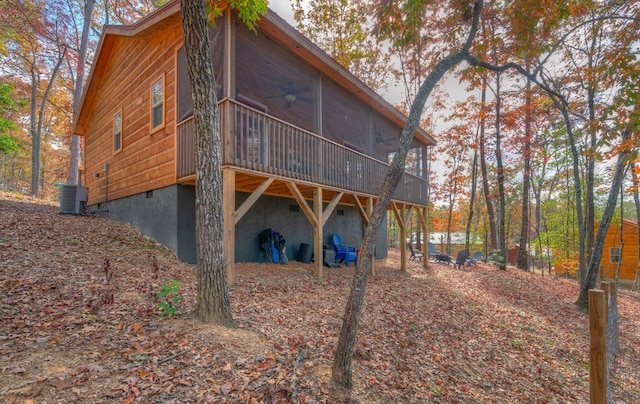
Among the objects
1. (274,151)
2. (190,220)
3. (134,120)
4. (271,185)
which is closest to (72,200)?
(134,120)

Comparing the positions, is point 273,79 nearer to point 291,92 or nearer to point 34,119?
point 291,92

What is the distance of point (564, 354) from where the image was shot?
5723 mm

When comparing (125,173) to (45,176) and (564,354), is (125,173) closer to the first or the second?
(564,354)

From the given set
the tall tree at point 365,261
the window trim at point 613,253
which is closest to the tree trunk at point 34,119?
the tall tree at point 365,261

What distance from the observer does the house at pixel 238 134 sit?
5.98 meters

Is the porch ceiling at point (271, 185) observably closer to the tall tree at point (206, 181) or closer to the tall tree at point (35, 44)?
the tall tree at point (206, 181)

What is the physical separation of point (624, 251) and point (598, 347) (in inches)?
954

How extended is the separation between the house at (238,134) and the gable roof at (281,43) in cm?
4

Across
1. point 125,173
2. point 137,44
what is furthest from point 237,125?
point 137,44

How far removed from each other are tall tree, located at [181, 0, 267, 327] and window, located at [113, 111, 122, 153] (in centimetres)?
714

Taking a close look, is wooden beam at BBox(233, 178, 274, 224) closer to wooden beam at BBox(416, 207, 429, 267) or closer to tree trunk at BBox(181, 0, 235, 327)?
tree trunk at BBox(181, 0, 235, 327)

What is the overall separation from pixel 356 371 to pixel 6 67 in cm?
2299

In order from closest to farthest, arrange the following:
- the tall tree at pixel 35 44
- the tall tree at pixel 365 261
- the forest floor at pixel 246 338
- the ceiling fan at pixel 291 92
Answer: the forest floor at pixel 246 338 < the tall tree at pixel 365 261 < the ceiling fan at pixel 291 92 < the tall tree at pixel 35 44

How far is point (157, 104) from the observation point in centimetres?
746
